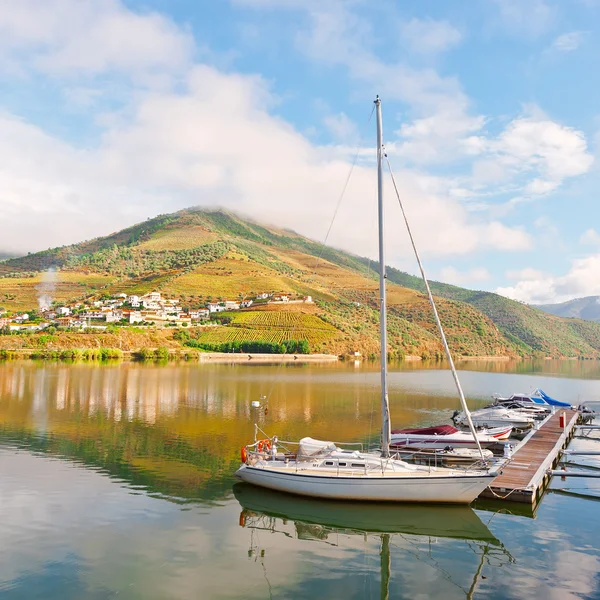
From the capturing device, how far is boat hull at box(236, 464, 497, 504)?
1977cm

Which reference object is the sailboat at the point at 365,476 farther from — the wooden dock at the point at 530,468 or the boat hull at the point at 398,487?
the wooden dock at the point at 530,468

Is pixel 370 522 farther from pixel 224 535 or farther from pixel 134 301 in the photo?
pixel 134 301

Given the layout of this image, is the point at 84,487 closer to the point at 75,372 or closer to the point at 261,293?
the point at 75,372

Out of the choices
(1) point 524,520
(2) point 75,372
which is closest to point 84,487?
(1) point 524,520

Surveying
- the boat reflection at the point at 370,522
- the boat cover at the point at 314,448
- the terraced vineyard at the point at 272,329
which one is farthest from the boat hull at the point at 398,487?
the terraced vineyard at the point at 272,329

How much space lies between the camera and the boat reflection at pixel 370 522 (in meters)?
17.4

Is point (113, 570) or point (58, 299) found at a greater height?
point (58, 299)

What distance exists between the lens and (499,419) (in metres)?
41.9

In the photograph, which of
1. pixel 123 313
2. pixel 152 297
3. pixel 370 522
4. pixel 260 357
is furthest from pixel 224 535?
pixel 152 297

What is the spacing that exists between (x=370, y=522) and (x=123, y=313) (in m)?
145

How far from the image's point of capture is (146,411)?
43656 mm

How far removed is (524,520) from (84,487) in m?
17.8

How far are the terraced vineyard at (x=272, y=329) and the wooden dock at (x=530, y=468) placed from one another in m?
107

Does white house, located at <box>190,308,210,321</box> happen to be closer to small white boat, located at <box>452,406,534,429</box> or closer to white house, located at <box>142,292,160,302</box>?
white house, located at <box>142,292,160,302</box>
